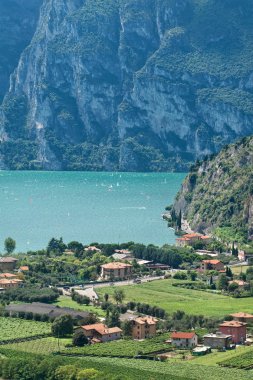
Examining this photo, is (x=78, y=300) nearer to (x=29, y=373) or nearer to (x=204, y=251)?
(x=29, y=373)

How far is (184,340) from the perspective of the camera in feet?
217

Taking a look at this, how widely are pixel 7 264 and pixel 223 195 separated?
40.6m

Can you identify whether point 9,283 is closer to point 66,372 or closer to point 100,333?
point 100,333

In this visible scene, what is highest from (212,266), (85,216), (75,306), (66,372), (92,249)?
(85,216)

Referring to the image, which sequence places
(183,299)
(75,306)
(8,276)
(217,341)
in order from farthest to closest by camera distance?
(8,276), (183,299), (75,306), (217,341)

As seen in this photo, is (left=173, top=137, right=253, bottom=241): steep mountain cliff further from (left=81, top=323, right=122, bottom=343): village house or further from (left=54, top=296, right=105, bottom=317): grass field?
(left=81, top=323, right=122, bottom=343): village house

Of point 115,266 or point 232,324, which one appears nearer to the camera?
point 232,324

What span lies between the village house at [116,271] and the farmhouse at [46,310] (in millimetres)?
15437

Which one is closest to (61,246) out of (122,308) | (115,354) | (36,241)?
(36,241)

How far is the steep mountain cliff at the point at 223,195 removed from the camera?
12138 cm

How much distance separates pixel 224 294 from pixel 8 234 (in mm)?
45755

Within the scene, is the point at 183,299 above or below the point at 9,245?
below

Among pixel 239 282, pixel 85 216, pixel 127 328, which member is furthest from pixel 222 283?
pixel 85 216

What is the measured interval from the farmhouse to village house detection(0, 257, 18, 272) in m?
16.9
